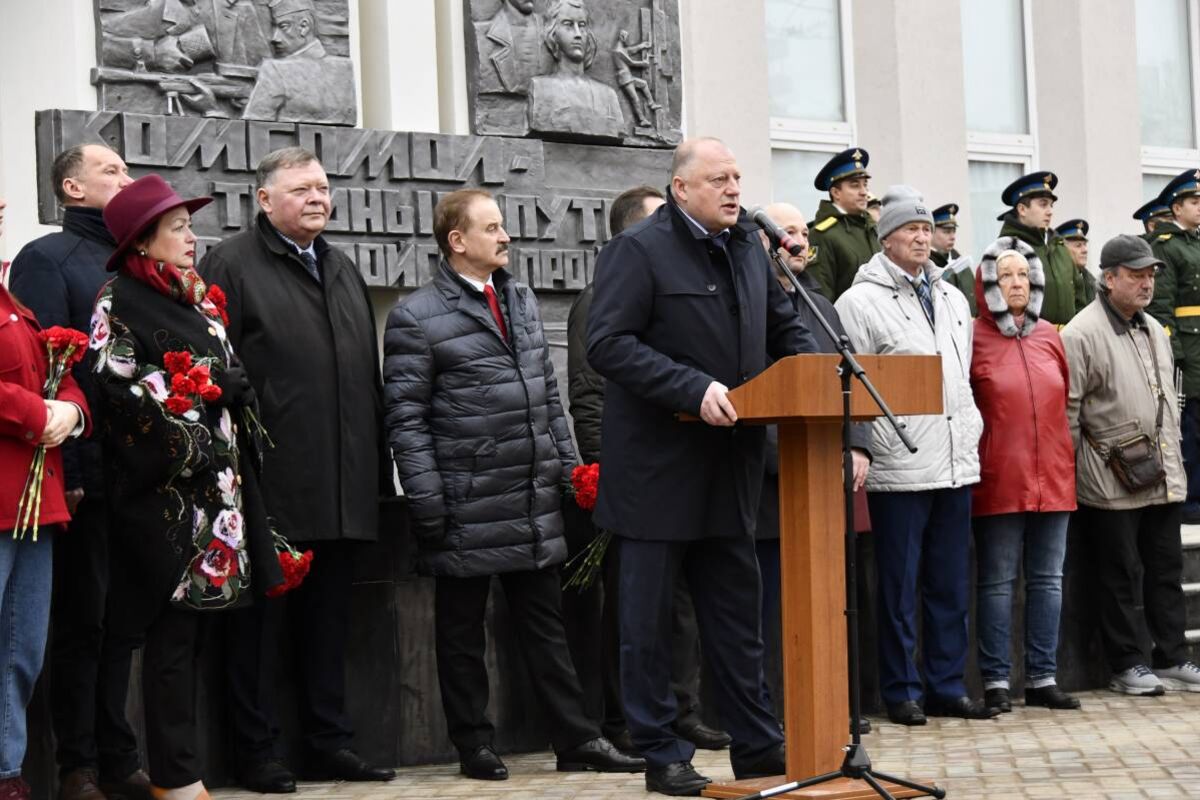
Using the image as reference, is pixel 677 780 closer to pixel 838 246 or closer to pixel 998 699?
pixel 998 699

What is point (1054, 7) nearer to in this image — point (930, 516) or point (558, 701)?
point (930, 516)

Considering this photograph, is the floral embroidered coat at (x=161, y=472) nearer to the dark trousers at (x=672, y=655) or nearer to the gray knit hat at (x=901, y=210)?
the dark trousers at (x=672, y=655)

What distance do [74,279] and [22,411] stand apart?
0.95 m

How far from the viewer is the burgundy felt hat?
241 inches

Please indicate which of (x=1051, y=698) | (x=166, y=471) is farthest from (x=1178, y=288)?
(x=166, y=471)

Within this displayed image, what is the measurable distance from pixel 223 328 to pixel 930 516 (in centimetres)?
343

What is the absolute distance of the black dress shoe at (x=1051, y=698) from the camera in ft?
28.9

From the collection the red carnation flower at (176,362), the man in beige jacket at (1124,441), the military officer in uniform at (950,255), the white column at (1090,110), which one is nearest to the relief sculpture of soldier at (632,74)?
the military officer in uniform at (950,255)

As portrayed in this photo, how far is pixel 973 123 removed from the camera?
553 inches

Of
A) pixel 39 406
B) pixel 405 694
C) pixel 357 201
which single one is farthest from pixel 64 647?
pixel 357 201

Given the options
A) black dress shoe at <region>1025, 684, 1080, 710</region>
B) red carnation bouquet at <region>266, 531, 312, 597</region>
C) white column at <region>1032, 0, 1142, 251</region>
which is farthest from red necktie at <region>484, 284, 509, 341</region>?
white column at <region>1032, 0, 1142, 251</region>

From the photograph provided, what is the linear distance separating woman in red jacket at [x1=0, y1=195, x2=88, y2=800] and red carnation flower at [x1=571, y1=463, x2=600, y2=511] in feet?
6.63

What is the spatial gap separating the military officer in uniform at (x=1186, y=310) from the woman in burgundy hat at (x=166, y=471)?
23.1 ft

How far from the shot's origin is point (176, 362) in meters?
6.06
